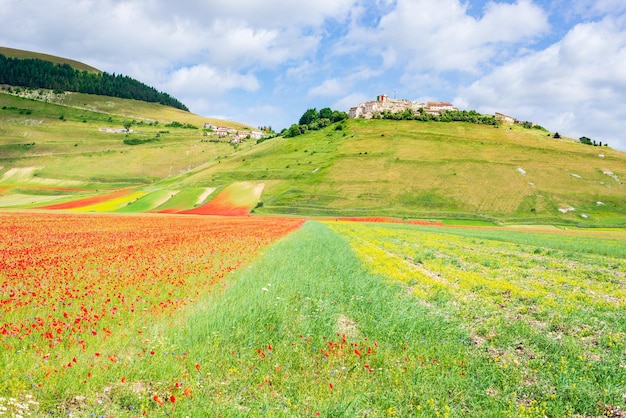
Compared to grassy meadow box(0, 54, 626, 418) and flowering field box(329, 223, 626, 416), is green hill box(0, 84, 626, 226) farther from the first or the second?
flowering field box(329, 223, 626, 416)

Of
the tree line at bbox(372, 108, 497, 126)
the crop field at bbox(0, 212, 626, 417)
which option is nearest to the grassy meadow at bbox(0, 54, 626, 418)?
the crop field at bbox(0, 212, 626, 417)

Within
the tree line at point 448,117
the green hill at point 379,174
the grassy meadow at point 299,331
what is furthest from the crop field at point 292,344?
the tree line at point 448,117

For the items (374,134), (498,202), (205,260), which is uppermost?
(374,134)

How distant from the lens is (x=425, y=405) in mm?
6836

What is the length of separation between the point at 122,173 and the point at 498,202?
138 m

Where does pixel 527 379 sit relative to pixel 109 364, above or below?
above

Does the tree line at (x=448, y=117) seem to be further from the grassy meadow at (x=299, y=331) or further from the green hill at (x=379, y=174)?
the grassy meadow at (x=299, y=331)

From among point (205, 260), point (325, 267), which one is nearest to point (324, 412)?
point (325, 267)

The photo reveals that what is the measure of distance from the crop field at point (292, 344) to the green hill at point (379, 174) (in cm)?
8224

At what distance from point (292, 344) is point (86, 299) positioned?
6682mm

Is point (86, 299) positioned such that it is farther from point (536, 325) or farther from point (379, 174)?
point (379, 174)

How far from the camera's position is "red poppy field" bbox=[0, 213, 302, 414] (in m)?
7.16

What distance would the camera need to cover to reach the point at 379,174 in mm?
121375

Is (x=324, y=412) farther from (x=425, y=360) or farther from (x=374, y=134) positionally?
(x=374, y=134)
